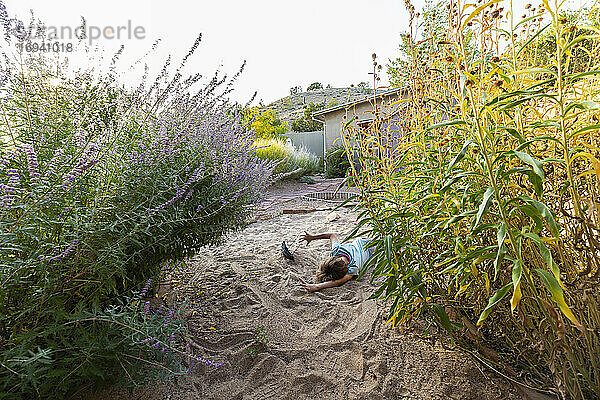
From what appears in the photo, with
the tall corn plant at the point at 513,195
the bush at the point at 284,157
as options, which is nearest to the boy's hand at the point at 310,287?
the tall corn plant at the point at 513,195

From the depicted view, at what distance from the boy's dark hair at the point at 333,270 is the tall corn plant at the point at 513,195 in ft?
4.22

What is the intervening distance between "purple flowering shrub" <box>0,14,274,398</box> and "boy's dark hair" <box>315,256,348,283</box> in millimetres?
939

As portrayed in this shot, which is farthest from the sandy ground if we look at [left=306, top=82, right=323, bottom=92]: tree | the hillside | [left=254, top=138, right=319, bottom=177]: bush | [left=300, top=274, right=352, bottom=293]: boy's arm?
[left=306, top=82, right=323, bottom=92]: tree

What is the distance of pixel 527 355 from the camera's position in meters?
1.38

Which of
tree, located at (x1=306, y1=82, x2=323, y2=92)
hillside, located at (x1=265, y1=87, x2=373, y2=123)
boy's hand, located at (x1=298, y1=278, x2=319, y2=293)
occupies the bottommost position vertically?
boy's hand, located at (x1=298, y1=278, x2=319, y2=293)

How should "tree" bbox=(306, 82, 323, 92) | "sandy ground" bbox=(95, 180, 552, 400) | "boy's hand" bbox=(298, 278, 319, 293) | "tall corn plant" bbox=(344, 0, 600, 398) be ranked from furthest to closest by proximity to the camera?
"tree" bbox=(306, 82, 323, 92) → "boy's hand" bbox=(298, 278, 319, 293) → "sandy ground" bbox=(95, 180, 552, 400) → "tall corn plant" bbox=(344, 0, 600, 398)

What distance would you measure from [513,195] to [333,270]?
1981 millimetres

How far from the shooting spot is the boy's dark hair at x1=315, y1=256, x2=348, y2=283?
9.77 ft

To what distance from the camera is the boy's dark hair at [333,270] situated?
2.98m

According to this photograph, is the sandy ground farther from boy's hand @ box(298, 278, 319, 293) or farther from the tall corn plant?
the tall corn plant

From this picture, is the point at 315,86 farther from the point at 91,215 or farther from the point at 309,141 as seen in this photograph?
the point at 91,215

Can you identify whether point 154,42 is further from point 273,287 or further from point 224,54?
point 273,287

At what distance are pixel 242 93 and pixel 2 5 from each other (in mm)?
1763

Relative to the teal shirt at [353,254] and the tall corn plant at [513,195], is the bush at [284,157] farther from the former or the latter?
the tall corn plant at [513,195]
